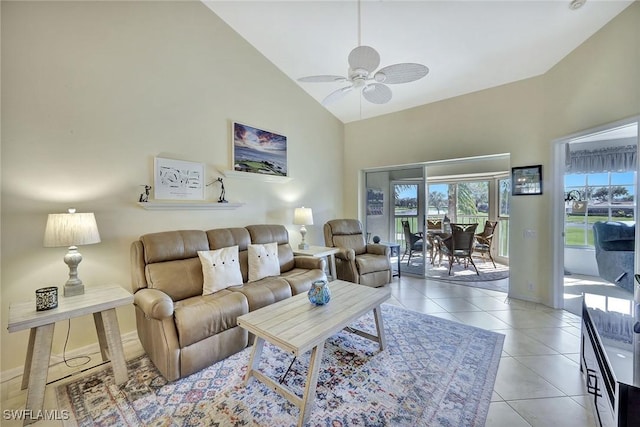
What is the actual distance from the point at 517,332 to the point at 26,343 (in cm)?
439

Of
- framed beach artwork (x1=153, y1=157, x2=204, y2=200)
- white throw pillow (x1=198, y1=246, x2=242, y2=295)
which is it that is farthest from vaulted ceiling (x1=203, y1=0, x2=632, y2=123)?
white throw pillow (x1=198, y1=246, x2=242, y2=295)

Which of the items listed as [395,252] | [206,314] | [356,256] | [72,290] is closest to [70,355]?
[72,290]

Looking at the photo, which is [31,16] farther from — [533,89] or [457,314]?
[533,89]

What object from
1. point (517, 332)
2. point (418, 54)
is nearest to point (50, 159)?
point (418, 54)

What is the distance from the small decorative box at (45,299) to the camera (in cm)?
172

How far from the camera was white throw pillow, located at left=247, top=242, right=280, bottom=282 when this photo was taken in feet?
9.73

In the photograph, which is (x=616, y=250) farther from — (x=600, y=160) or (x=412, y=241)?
(x=412, y=241)

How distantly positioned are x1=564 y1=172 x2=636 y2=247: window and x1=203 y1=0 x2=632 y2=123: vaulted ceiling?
161cm

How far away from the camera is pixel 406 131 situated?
4609mm

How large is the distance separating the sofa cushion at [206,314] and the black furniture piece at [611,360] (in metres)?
2.32

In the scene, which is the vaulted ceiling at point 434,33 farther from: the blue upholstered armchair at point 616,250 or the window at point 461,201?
the window at point 461,201

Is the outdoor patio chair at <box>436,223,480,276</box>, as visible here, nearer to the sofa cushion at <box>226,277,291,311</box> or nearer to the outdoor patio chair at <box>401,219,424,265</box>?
the outdoor patio chair at <box>401,219,424,265</box>

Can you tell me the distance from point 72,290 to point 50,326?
387 mm

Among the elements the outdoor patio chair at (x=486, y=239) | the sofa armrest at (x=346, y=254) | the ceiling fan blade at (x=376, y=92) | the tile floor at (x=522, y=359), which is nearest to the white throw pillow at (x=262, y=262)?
the sofa armrest at (x=346, y=254)
